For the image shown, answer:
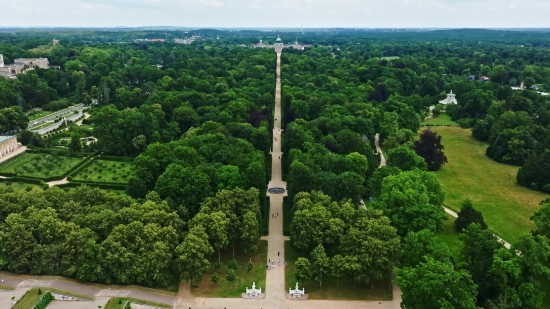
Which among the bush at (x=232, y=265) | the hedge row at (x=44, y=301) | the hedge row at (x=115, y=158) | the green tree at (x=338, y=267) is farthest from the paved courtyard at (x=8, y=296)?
the hedge row at (x=115, y=158)

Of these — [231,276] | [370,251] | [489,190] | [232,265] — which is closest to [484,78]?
[489,190]

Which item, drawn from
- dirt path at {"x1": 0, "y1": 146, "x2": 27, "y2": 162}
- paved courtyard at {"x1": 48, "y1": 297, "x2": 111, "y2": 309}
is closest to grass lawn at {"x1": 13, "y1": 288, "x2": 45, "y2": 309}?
paved courtyard at {"x1": 48, "y1": 297, "x2": 111, "y2": 309}

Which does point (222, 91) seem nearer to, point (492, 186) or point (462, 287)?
point (492, 186)

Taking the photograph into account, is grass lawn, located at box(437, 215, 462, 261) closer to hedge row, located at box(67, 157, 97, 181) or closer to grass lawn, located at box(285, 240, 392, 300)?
grass lawn, located at box(285, 240, 392, 300)

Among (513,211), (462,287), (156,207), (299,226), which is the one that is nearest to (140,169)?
(156,207)

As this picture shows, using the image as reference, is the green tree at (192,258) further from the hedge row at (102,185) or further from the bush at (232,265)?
the hedge row at (102,185)
